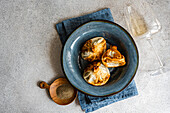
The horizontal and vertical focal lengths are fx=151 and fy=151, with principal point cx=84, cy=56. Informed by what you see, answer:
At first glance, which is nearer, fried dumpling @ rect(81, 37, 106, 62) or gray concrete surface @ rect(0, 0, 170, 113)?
fried dumpling @ rect(81, 37, 106, 62)

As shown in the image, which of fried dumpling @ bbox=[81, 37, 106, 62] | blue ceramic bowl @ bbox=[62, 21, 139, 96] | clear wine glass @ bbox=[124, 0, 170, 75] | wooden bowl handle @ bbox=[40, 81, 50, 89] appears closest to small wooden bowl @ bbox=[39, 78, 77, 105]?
wooden bowl handle @ bbox=[40, 81, 50, 89]

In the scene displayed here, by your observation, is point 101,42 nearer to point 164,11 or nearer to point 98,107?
point 98,107

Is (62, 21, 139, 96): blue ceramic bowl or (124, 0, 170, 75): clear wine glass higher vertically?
(124, 0, 170, 75): clear wine glass

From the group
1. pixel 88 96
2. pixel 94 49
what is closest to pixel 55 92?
pixel 88 96

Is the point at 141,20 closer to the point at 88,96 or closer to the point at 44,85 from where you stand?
the point at 88,96

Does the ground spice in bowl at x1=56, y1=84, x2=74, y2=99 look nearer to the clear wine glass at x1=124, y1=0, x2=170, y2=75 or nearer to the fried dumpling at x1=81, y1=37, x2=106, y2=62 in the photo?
the fried dumpling at x1=81, y1=37, x2=106, y2=62

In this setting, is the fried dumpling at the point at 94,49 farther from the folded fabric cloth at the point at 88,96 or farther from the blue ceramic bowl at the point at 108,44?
the folded fabric cloth at the point at 88,96
